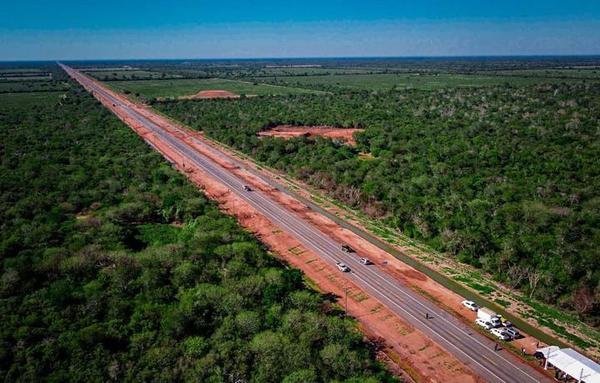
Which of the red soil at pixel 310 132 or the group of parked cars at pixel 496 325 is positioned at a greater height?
the red soil at pixel 310 132

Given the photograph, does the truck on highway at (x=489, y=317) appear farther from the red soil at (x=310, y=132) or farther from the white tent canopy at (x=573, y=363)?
the red soil at (x=310, y=132)

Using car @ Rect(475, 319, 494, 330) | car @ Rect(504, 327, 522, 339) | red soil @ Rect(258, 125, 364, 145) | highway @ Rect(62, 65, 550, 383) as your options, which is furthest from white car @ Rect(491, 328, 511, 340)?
red soil @ Rect(258, 125, 364, 145)

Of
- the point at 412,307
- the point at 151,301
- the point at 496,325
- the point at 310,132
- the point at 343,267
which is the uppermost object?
the point at 310,132

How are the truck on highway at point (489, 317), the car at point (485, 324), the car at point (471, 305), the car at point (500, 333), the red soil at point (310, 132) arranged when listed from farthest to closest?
the red soil at point (310, 132) < the car at point (471, 305) < the truck on highway at point (489, 317) < the car at point (485, 324) < the car at point (500, 333)

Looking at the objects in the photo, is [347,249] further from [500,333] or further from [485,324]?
[500,333]

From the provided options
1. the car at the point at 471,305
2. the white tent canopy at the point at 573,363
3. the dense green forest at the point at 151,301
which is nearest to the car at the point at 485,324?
the car at the point at 471,305

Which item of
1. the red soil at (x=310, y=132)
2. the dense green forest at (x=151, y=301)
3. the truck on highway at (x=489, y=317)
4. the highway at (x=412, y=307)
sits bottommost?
the highway at (x=412, y=307)

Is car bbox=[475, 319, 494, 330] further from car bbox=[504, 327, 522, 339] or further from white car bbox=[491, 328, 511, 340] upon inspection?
car bbox=[504, 327, 522, 339]

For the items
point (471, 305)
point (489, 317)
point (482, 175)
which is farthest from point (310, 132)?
point (489, 317)
